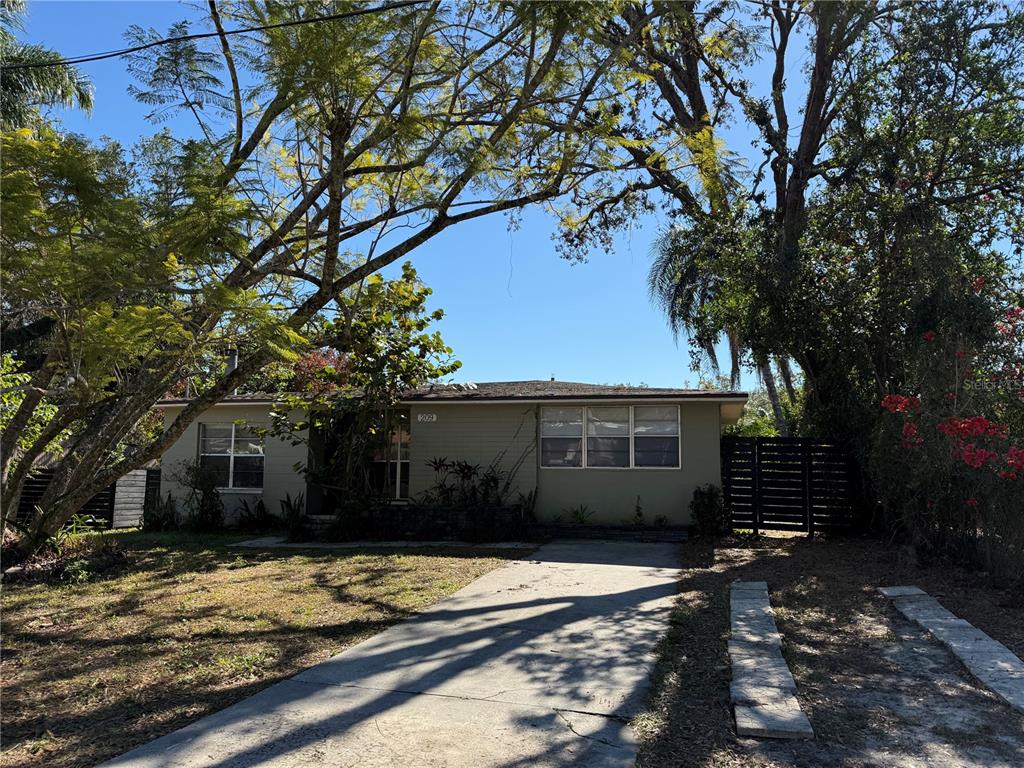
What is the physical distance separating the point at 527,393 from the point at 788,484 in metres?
5.13

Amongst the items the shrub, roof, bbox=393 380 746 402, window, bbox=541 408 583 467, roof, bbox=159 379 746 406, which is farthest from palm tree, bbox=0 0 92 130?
the shrub

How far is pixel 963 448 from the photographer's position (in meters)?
7.36

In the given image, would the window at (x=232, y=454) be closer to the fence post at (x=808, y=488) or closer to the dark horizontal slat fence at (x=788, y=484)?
the dark horizontal slat fence at (x=788, y=484)

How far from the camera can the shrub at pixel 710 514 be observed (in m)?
12.3

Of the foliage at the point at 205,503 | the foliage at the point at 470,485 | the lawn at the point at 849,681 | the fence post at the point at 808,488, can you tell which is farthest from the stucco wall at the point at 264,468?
the fence post at the point at 808,488

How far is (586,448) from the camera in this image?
13.6m

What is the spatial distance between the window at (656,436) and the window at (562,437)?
1.11 m

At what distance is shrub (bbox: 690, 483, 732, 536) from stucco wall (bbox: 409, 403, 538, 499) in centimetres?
310

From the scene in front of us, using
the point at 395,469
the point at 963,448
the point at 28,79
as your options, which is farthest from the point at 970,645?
the point at 28,79

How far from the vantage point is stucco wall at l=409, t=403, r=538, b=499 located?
13.7 metres

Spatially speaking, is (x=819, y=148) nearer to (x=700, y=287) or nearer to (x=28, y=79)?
(x=700, y=287)

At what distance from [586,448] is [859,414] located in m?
4.86

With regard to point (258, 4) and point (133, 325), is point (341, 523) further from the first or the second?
point (258, 4)

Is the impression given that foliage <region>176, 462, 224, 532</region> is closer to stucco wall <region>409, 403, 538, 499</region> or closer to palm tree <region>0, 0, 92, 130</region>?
stucco wall <region>409, 403, 538, 499</region>
